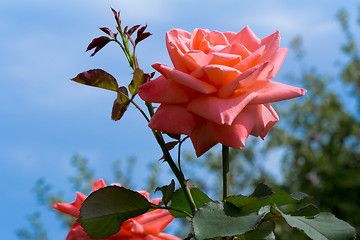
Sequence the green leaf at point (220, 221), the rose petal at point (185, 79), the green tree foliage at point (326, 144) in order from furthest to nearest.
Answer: the green tree foliage at point (326, 144) → the rose petal at point (185, 79) → the green leaf at point (220, 221)

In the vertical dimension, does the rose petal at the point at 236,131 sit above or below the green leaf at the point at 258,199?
above

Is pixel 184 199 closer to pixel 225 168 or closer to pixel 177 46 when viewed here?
pixel 225 168

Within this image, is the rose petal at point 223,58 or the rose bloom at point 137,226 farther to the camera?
the rose bloom at point 137,226

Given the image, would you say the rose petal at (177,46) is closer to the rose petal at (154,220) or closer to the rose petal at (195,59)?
the rose petal at (195,59)

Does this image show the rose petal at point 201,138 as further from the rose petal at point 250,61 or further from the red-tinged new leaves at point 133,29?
the red-tinged new leaves at point 133,29

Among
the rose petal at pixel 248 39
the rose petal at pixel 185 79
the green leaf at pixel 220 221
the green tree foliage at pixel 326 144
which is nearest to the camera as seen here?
the green leaf at pixel 220 221

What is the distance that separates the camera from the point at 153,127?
700mm

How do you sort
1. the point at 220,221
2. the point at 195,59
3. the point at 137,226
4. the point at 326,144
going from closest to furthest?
1. the point at 220,221
2. the point at 195,59
3. the point at 137,226
4. the point at 326,144

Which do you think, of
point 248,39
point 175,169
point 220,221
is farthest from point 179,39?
point 220,221

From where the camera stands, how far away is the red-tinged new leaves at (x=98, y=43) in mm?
790

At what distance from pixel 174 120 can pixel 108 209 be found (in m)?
0.18

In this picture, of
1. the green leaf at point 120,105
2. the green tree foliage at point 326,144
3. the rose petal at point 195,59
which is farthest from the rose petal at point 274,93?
the green tree foliage at point 326,144

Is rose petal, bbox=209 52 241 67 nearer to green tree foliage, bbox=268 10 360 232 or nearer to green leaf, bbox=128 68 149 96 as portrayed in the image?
green leaf, bbox=128 68 149 96

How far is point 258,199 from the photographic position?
0.70m
